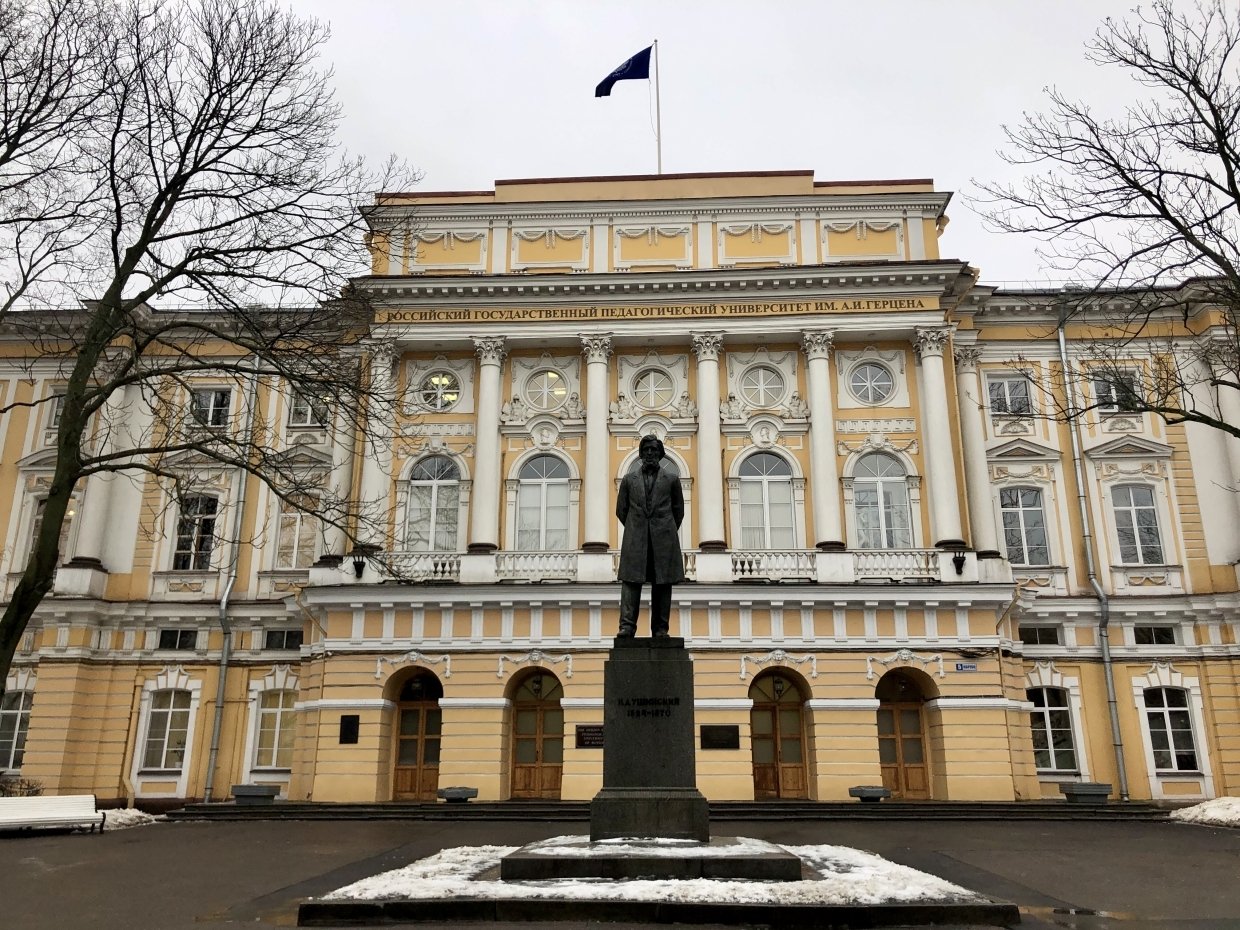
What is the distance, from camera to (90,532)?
27.6m

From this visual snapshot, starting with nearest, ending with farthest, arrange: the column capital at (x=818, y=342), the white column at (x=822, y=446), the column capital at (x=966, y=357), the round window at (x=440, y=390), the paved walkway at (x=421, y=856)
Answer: the paved walkway at (x=421, y=856) → the white column at (x=822, y=446) → the column capital at (x=818, y=342) → the round window at (x=440, y=390) → the column capital at (x=966, y=357)

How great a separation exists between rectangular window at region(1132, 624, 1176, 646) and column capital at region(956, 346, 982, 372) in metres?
8.30

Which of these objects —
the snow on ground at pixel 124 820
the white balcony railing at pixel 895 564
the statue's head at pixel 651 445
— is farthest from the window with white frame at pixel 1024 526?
the snow on ground at pixel 124 820

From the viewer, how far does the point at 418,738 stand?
80.5ft

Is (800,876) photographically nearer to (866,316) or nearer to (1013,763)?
(1013,763)

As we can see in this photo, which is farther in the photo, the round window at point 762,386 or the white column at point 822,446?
the round window at point 762,386

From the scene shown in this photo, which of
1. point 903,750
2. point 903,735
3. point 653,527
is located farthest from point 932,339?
point 653,527

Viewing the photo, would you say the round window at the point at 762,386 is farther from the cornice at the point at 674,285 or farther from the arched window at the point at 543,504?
the arched window at the point at 543,504

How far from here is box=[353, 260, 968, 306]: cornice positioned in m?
26.2

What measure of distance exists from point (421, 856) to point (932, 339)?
756 inches

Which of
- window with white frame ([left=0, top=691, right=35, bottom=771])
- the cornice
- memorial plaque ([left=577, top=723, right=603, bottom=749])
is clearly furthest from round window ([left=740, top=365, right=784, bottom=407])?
window with white frame ([left=0, top=691, right=35, bottom=771])

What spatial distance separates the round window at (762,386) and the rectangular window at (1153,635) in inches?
448

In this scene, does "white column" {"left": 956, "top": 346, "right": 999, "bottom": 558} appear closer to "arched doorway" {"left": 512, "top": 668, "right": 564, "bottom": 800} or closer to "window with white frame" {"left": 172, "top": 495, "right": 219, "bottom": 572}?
"arched doorway" {"left": 512, "top": 668, "right": 564, "bottom": 800}

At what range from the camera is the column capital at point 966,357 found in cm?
2792
